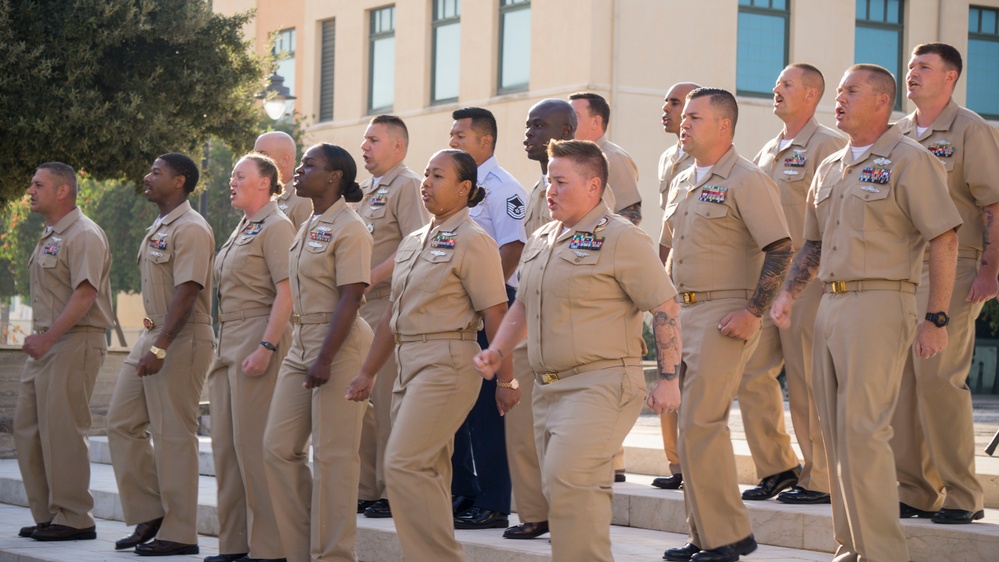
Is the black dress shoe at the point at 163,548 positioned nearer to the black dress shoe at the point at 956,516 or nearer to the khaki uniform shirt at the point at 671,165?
the khaki uniform shirt at the point at 671,165

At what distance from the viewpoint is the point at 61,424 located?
9.75m

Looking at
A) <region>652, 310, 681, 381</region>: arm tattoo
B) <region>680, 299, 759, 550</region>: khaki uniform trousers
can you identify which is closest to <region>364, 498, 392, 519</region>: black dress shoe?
<region>680, 299, 759, 550</region>: khaki uniform trousers

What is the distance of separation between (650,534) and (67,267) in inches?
169

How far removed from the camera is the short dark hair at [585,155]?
6.71 meters

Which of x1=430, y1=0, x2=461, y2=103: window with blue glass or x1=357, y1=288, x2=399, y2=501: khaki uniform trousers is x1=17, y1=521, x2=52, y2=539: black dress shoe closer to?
x1=357, y1=288, x2=399, y2=501: khaki uniform trousers

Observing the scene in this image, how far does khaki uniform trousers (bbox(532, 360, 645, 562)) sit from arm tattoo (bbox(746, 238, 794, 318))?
99cm

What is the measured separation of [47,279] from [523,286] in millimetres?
4330

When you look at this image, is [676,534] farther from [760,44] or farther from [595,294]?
[760,44]


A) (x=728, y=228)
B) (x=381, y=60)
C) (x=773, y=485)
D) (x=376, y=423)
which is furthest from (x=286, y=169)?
(x=381, y=60)

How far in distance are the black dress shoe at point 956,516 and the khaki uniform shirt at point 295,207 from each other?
4657mm

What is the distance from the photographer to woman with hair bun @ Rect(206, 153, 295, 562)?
825cm

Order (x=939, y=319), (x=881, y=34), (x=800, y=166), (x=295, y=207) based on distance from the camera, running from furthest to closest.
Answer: (x=881, y=34)
(x=295, y=207)
(x=800, y=166)
(x=939, y=319)

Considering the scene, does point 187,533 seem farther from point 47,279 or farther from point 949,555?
point 949,555

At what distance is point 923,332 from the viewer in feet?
22.5
